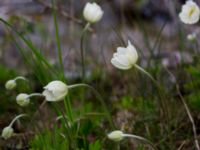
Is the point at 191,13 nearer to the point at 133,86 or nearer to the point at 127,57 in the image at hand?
the point at 127,57

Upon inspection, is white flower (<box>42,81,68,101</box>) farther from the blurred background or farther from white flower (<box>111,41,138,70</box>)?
the blurred background

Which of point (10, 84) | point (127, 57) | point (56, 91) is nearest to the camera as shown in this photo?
point (56, 91)

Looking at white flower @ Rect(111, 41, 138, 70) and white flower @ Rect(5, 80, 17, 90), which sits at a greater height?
white flower @ Rect(5, 80, 17, 90)

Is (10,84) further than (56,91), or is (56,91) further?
(10,84)

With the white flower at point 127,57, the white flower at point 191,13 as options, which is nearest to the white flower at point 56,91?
the white flower at point 127,57

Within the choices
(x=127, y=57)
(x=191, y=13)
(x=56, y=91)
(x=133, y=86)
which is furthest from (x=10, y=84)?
(x=133, y=86)

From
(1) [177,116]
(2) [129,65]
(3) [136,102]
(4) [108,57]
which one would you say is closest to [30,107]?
(3) [136,102]

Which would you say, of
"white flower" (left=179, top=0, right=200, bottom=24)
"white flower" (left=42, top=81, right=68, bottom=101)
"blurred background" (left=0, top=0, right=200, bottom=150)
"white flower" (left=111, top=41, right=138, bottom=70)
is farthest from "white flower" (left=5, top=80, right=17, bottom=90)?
"white flower" (left=179, top=0, right=200, bottom=24)

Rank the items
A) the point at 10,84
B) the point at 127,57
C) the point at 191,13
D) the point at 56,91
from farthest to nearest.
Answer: the point at 191,13 < the point at 10,84 < the point at 127,57 < the point at 56,91
